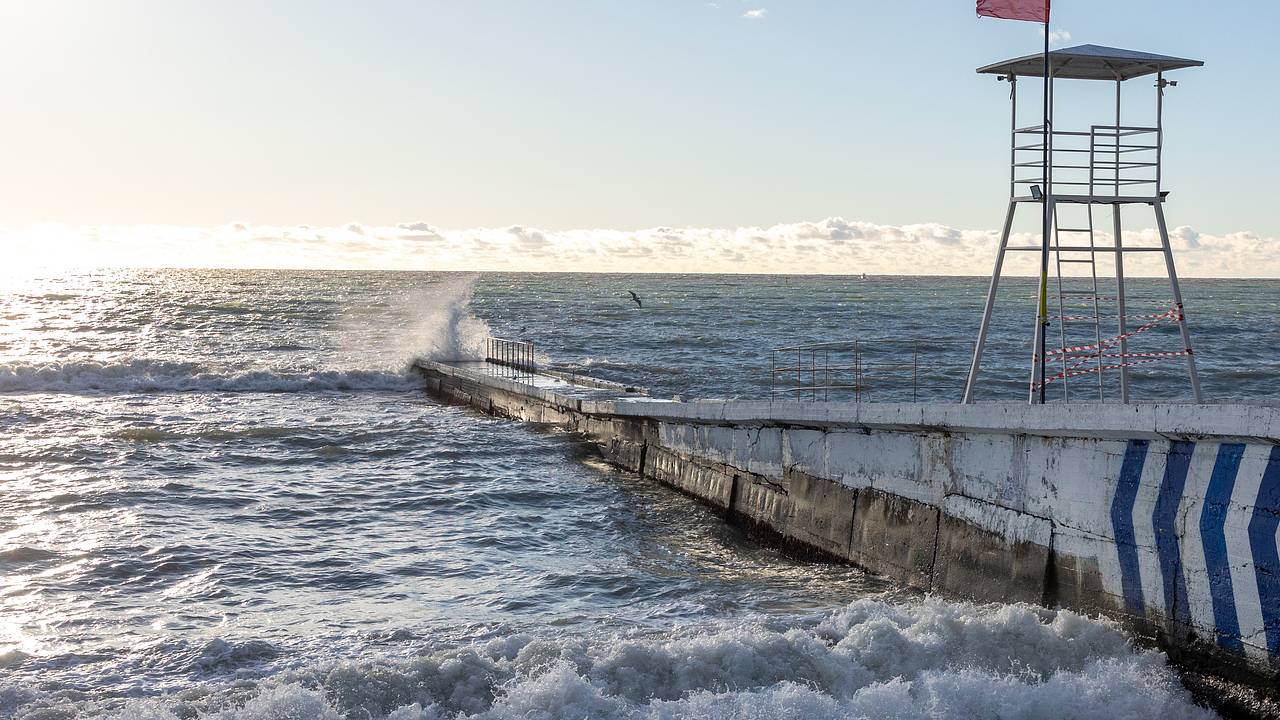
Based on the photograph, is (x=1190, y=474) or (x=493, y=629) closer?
(x=1190, y=474)

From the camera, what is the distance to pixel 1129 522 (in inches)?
356

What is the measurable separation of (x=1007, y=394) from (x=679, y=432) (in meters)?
15.9

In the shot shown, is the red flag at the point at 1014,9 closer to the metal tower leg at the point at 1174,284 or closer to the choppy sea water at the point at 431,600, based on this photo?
the metal tower leg at the point at 1174,284

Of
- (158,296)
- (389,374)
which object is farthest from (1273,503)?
(158,296)

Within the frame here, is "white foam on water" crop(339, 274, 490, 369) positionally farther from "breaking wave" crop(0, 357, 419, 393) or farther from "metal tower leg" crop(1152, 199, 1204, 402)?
"metal tower leg" crop(1152, 199, 1204, 402)

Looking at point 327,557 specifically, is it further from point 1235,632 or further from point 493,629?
point 1235,632

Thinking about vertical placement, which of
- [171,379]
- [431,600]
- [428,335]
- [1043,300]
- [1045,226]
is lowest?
[431,600]

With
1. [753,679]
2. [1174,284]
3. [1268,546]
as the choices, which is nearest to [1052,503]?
[1268,546]

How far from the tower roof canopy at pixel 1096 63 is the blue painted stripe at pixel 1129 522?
5833 millimetres

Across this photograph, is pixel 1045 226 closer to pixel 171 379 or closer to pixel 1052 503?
pixel 1052 503

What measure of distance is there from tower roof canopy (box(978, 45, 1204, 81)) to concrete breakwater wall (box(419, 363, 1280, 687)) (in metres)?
4.59

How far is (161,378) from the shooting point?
34.9 meters

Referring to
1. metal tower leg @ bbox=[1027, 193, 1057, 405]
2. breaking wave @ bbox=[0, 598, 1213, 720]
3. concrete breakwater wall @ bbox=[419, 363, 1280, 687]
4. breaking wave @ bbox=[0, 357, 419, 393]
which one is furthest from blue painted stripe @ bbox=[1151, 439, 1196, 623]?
breaking wave @ bbox=[0, 357, 419, 393]

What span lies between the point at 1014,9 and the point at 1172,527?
6.23 metres
